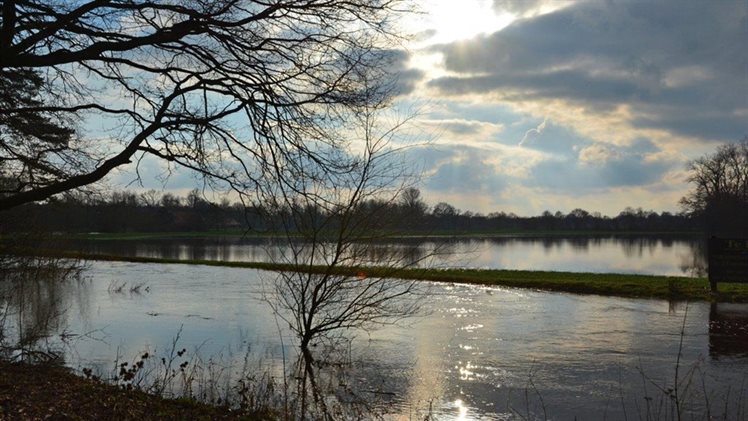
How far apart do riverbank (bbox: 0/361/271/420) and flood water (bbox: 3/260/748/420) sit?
2.06 metres

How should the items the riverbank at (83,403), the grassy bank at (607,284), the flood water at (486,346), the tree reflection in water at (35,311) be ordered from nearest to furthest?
the riverbank at (83,403), the flood water at (486,346), the tree reflection in water at (35,311), the grassy bank at (607,284)

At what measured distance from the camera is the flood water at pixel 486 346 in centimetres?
856

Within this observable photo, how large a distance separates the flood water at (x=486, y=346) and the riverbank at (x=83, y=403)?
2.06m

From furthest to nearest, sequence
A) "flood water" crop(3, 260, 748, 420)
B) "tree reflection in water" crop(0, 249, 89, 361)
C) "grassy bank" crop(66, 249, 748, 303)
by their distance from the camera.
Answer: "grassy bank" crop(66, 249, 748, 303)
"tree reflection in water" crop(0, 249, 89, 361)
"flood water" crop(3, 260, 748, 420)

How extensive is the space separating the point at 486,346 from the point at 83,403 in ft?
25.5

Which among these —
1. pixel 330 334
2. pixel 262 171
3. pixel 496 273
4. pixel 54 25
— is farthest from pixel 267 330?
pixel 496 273

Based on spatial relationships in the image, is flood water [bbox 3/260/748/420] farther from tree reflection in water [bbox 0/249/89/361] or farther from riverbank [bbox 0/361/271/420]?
riverbank [bbox 0/361/271/420]

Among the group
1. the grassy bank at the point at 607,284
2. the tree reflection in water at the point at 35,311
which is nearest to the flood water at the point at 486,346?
the tree reflection in water at the point at 35,311

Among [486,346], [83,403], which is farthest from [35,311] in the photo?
[486,346]

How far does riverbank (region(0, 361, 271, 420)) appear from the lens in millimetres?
6492

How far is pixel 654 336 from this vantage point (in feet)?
43.8

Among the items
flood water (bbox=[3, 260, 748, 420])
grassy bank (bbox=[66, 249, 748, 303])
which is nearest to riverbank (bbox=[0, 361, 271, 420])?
flood water (bbox=[3, 260, 748, 420])

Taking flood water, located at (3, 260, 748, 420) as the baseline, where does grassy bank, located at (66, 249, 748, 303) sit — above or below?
above

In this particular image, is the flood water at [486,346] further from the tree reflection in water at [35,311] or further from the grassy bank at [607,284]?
the grassy bank at [607,284]
